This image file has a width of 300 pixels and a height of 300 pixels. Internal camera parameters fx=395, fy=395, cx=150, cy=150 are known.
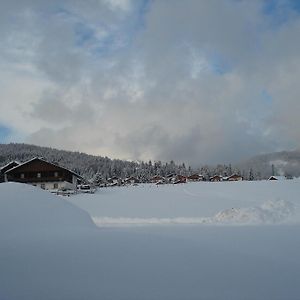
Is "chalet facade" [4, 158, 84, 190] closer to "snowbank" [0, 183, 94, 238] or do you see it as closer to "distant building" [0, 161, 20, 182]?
"distant building" [0, 161, 20, 182]

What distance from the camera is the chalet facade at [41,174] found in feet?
237

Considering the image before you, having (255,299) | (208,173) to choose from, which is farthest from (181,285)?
(208,173)

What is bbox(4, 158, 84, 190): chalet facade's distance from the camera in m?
72.3

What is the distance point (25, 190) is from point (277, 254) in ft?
35.9

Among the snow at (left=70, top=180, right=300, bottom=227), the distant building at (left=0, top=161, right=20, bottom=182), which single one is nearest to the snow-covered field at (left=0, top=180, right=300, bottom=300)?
the snow at (left=70, top=180, right=300, bottom=227)

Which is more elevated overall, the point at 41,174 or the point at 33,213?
the point at 41,174

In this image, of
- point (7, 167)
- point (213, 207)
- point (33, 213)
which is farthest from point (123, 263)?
point (7, 167)

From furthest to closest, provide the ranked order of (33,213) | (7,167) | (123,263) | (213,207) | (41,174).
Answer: (7,167) → (41,174) → (213,207) → (33,213) → (123,263)

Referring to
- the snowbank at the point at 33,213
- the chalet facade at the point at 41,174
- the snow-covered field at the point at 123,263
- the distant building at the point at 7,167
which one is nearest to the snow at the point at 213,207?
the snowbank at the point at 33,213

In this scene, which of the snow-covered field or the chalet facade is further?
the chalet facade

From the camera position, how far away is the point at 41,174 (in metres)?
73.0

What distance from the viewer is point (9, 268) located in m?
7.63

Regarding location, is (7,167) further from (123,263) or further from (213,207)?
(123,263)

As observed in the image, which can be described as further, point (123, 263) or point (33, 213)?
point (33, 213)
